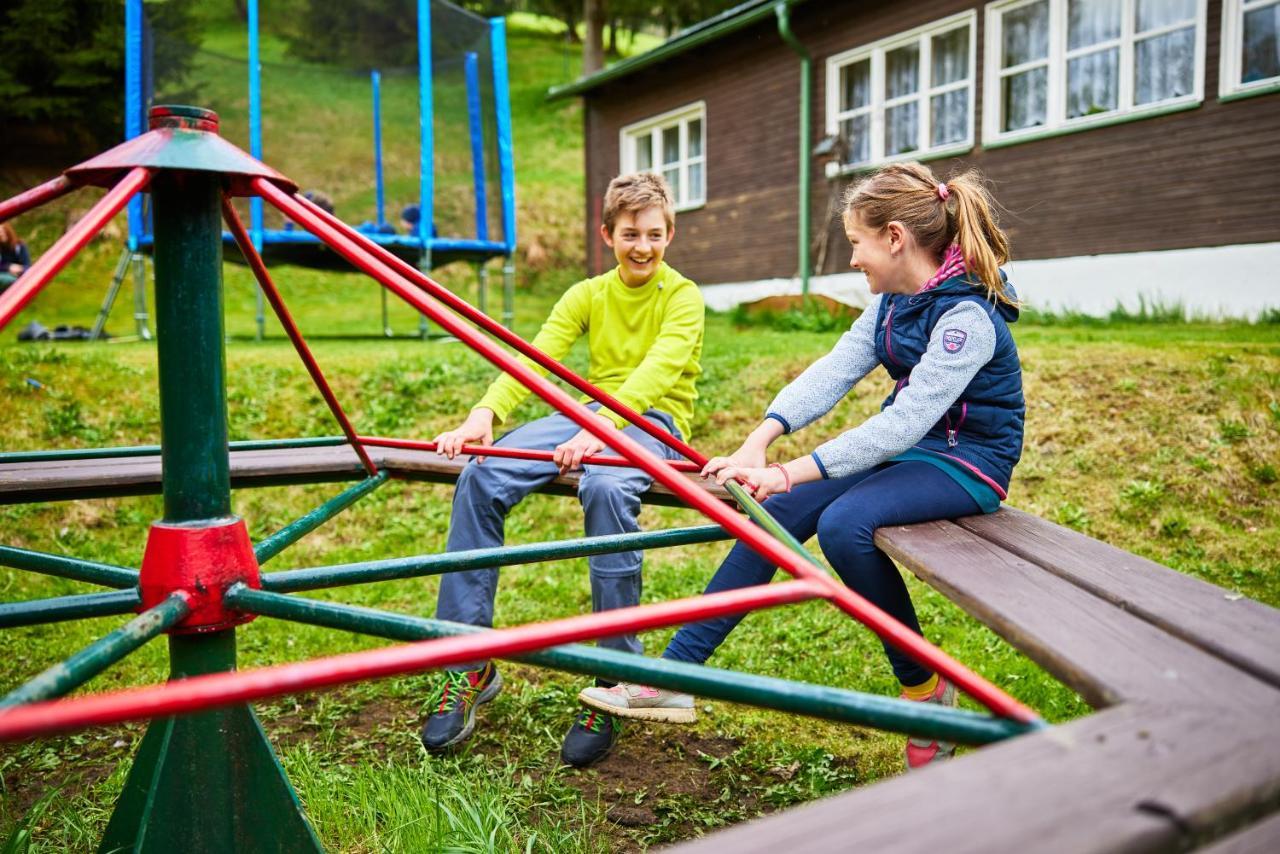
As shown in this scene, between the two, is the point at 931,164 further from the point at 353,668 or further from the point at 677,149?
the point at 353,668

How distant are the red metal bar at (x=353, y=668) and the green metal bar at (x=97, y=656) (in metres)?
0.06

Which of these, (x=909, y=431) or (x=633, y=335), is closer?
(x=909, y=431)

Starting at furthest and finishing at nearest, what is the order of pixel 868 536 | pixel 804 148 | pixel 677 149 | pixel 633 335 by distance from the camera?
pixel 677 149 < pixel 804 148 < pixel 633 335 < pixel 868 536

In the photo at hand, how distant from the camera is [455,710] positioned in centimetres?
247

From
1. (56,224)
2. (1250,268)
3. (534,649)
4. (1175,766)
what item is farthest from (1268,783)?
(56,224)

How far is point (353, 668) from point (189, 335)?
93 cm

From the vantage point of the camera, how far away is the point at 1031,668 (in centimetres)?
279

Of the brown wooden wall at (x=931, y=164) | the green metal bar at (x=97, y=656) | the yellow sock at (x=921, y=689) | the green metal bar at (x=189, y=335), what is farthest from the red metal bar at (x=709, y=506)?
the brown wooden wall at (x=931, y=164)

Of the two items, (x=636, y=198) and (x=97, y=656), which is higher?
(x=636, y=198)

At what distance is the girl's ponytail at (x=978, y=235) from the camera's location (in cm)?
213

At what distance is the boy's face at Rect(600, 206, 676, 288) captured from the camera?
8.95 feet

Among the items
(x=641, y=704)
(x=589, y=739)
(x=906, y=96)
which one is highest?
(x=906, y=96)

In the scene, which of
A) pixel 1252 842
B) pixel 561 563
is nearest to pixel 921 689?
pixel 1252 842

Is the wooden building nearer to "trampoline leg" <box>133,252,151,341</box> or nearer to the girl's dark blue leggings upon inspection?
the girl's dark blue leggings
